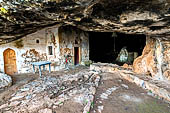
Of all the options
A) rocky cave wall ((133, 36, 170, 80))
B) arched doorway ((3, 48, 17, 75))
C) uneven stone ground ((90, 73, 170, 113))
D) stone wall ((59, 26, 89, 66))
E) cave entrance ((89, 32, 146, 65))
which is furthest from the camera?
cave entrance ((89, 32, 146, 65))

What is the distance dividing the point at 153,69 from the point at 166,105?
1.98 m

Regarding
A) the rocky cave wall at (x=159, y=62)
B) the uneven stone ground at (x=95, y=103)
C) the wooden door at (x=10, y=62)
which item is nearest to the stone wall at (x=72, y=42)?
the wooden door at (x=10, y=62)

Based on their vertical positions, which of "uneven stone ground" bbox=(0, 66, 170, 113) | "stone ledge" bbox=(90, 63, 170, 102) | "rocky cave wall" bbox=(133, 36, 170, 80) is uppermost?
"rocky cave wall" bbox=(133, 36, 170, 80)

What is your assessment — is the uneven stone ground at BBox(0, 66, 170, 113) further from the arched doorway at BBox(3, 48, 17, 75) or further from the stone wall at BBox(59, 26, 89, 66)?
the stone wall at BBox(59, 26, 89, 66)

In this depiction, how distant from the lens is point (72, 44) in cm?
1008

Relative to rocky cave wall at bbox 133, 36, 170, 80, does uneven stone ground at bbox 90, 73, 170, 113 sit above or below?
below

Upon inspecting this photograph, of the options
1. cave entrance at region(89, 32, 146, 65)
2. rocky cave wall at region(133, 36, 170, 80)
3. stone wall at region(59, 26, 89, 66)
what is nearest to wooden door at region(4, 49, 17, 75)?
stone wall at region(59, 26, 89, 66)

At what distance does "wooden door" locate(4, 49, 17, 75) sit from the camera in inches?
331

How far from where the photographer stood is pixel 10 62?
28.5 ft

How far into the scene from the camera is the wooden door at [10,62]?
331 inches

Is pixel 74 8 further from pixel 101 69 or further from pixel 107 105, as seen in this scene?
pixel 101 69

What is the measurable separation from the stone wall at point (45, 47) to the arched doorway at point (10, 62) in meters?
0.39

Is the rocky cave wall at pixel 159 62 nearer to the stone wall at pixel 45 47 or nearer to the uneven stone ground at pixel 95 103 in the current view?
the uneven stone ground at pixel 95 103

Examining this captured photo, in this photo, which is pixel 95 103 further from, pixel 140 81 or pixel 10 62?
pixel 10 62
